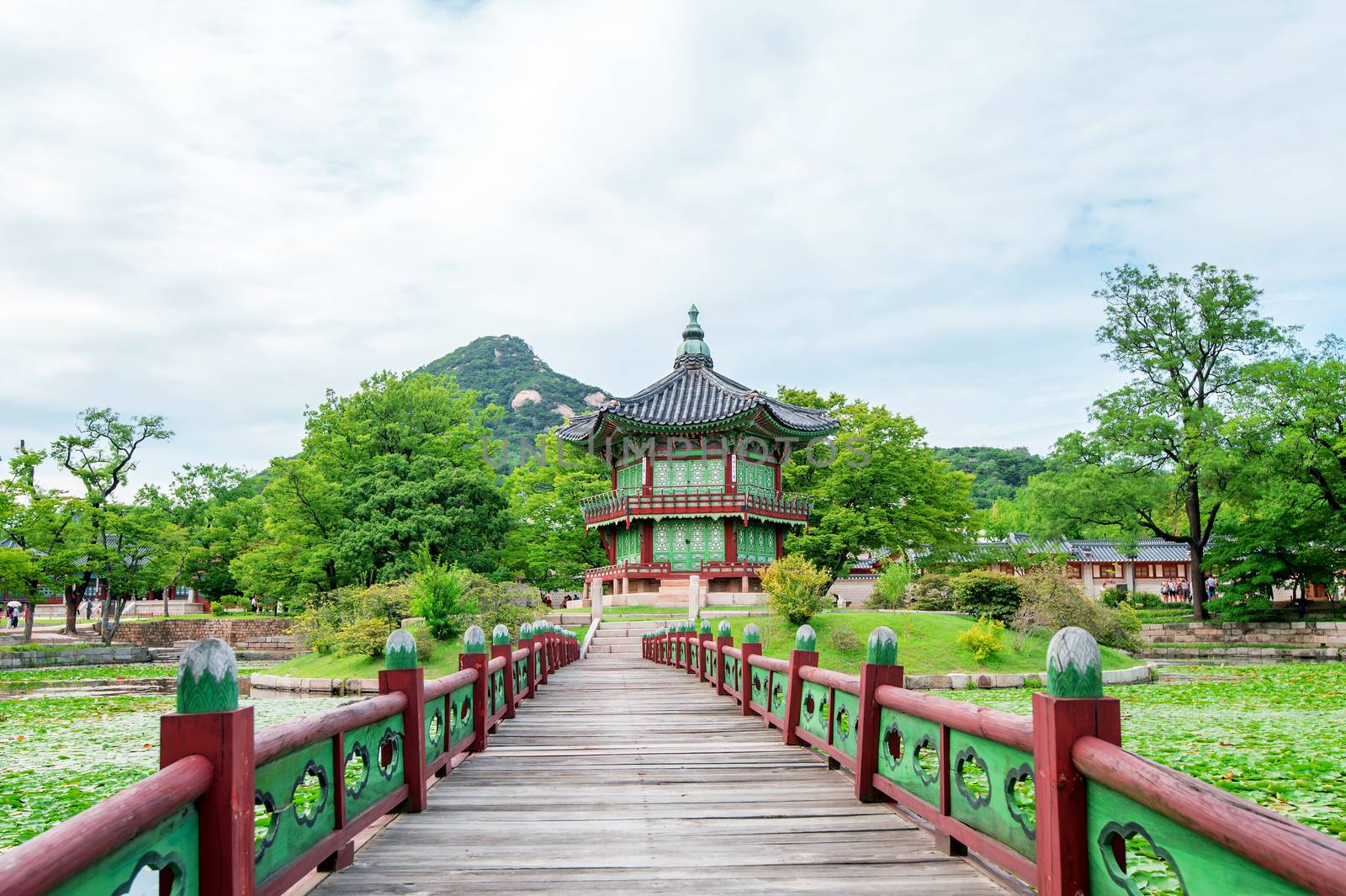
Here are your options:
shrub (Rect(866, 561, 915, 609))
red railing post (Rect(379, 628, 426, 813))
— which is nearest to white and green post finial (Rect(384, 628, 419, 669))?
red railing post (Rect(379, 628, 426, 813))

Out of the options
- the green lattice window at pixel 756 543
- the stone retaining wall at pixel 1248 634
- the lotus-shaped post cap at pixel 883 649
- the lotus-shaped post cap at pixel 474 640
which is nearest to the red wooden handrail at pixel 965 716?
the lotus-shaped post cap at pixel 883 649

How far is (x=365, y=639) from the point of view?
1883 centimetres

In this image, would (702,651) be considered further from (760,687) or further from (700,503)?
(700,503)

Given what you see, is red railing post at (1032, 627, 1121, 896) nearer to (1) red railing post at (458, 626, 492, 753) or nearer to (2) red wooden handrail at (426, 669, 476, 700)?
(2) red wooden handrail at (426, 669, 476, 700)

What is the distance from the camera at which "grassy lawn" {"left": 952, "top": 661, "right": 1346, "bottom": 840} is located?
5.96 m

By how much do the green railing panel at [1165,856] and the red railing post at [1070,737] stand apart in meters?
0.04

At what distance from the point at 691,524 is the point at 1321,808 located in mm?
25320

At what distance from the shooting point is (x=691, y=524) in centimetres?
3048

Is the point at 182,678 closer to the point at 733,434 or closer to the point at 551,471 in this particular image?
the point at 733,434

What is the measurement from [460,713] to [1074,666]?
16.2ft

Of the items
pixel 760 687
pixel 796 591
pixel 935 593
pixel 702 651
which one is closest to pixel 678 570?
pixel 935 593

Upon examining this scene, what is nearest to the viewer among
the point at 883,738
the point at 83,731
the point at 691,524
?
the point at 883,738

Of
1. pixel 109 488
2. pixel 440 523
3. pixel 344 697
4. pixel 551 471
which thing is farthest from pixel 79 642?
pixel 344 697

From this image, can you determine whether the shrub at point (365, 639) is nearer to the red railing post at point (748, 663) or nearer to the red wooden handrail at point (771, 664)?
the red railing post at point (748, 663)
